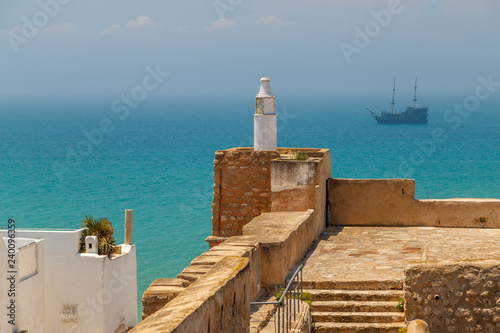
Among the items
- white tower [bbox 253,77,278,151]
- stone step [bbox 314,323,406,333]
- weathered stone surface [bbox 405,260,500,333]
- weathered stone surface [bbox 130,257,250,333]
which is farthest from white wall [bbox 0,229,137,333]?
weathered stone surface [bbox 130,257,250,333]

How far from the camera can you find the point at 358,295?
10.0 metres

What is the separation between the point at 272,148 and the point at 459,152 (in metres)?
83.6

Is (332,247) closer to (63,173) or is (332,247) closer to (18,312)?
(18,312)

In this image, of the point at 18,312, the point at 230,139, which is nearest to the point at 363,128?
the point at 230,139

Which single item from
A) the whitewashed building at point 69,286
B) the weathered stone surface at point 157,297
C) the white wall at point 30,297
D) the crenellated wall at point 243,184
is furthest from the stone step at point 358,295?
the whitewashed building at point 69,286

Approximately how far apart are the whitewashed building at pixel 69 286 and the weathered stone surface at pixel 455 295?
2088 centimetres

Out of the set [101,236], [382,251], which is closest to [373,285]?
[382,251]

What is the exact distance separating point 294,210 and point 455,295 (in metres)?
4.41

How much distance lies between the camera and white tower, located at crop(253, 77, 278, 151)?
49.4 feet

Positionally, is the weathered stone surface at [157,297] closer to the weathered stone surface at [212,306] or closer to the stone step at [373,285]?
the weathered stone surface at [212,306]

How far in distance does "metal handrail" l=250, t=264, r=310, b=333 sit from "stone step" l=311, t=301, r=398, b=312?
296 mm

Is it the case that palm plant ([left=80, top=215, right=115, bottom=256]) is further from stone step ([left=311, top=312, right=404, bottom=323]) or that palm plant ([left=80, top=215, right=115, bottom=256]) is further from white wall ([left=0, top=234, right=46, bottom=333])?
stone step ([left=311, top=312, right=404, bottom=323])

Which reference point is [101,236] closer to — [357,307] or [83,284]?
[83,284]

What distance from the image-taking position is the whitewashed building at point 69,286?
2912 cm
